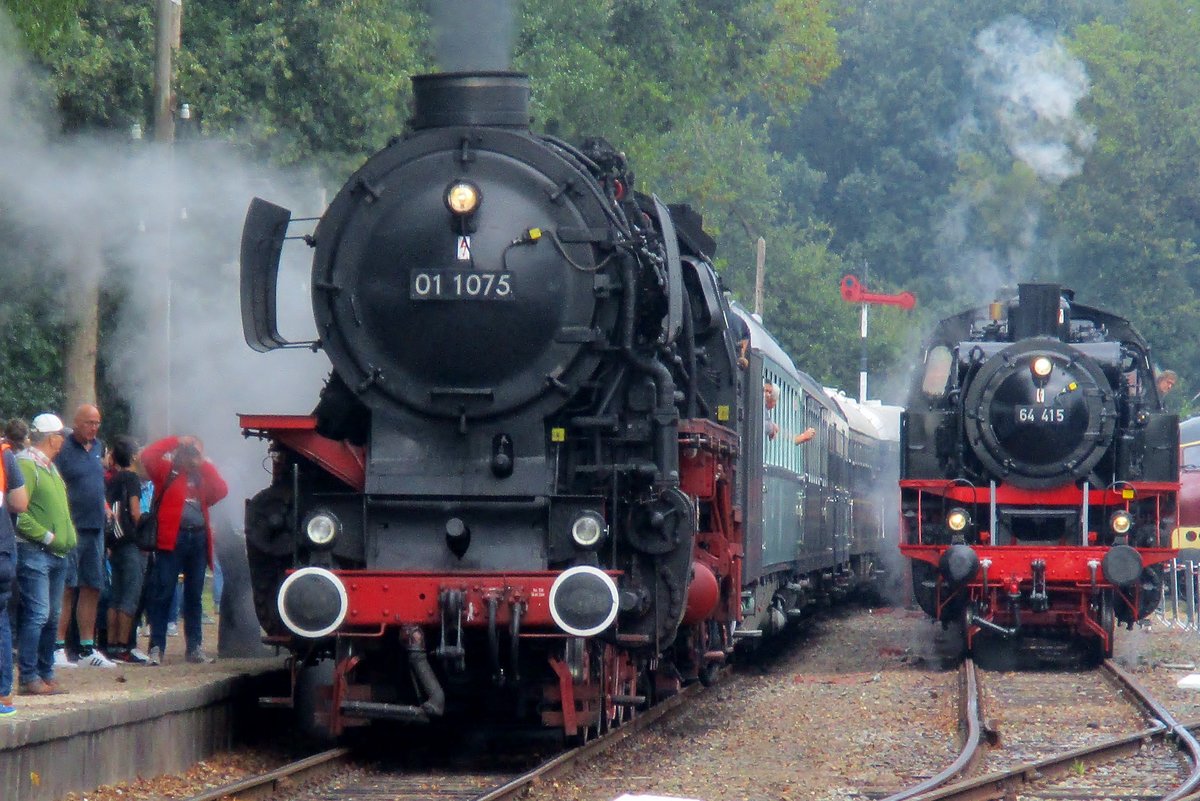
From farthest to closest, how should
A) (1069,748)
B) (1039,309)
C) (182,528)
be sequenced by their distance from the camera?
1. (1039,309)
2. (182,528)
3. (1069,748)

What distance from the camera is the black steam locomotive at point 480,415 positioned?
29.7ft

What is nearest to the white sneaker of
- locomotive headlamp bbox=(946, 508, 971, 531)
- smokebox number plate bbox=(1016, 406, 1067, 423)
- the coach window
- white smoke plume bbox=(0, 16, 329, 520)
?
white smoke plume bbox=(0, 16, 329, 520)

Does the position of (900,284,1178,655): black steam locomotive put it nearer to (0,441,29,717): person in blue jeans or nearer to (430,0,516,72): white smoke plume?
(430,0,516,72): white smoke plume

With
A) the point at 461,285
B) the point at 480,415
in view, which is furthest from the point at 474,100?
the point at 480,415

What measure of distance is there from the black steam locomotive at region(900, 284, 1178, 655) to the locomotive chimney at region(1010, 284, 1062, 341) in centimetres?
1

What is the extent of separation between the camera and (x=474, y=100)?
942 cm

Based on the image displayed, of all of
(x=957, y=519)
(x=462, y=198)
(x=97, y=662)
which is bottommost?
(x=97, y=662)

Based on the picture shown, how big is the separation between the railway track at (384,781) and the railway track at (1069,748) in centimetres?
170

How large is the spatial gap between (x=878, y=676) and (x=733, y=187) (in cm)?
3316

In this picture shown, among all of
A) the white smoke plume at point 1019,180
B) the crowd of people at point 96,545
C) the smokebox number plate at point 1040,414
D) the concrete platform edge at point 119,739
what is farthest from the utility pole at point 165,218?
the white smoke plume at point 1019,180

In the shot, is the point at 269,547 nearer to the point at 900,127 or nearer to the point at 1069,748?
the point at 1069,748

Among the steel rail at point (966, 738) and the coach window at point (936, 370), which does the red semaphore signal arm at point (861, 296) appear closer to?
the coach window at point (936, 370)

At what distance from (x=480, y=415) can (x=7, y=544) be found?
2.34 m

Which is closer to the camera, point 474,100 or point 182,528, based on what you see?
point 474,100
